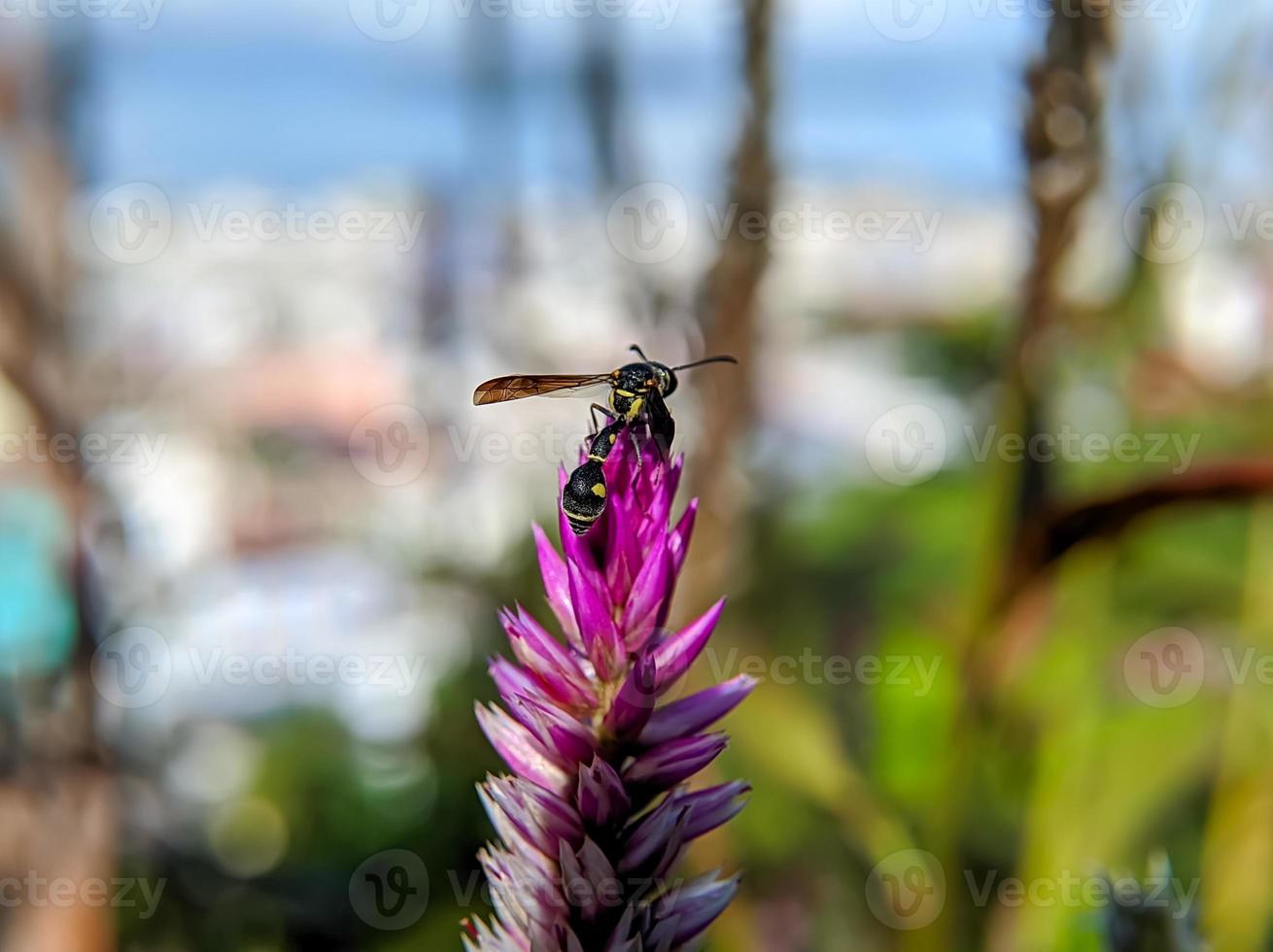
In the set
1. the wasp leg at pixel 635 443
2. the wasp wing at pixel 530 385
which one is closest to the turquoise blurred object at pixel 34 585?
the wasp wing at pixel 530 385

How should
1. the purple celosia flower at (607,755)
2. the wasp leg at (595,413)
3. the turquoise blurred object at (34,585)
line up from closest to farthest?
the purple celosia flower at (607,755) → the wasp leg at (595,413) → the turquoise blurred object at (34,585)

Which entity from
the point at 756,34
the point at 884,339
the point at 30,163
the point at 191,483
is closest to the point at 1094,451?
the point at 756,34

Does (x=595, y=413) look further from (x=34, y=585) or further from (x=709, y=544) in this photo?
(x=34, y=585)

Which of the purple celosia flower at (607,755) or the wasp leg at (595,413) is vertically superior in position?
the wasp leg at (595,413)

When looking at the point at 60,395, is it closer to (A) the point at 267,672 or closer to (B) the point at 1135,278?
(A) the point at 267,672

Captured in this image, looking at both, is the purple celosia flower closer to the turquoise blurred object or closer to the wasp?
the wasp

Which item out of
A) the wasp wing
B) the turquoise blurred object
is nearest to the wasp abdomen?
the wasp wing

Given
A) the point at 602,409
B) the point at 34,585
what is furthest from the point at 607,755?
the point at 34,585

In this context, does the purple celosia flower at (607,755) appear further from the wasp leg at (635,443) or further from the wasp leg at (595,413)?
the wasp leg at (595,413)
